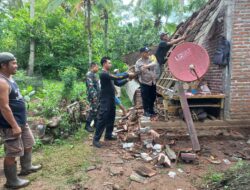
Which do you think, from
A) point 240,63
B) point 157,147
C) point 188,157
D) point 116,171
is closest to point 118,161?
point 116,171

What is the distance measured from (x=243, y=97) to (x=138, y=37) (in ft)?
36.5

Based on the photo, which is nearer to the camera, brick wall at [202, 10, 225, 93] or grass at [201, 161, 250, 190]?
grass at [201, 161, 250, 190]

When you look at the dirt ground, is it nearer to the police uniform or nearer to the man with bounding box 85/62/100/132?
the police uniform

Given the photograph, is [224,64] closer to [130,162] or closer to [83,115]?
[130,162]

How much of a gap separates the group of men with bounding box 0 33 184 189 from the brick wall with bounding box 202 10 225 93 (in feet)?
4.02

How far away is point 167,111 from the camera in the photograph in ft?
19.8

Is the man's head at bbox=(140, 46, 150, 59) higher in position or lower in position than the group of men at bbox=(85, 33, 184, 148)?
higher

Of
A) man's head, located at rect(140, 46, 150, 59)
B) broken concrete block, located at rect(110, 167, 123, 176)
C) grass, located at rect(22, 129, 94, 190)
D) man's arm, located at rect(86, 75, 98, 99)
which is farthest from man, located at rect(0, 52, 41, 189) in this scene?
man's head, located at rect(140, 46, 150, 59)

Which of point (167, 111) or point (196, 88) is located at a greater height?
point (196, 88)

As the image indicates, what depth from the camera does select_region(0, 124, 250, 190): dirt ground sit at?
147 inches

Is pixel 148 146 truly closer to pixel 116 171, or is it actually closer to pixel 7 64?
pixel 116 171

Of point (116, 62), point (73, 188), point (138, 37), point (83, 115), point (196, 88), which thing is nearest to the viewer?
point (73, 188)

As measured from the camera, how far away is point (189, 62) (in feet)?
15.9

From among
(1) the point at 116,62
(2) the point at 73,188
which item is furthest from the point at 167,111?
(1) the point at 116,62
